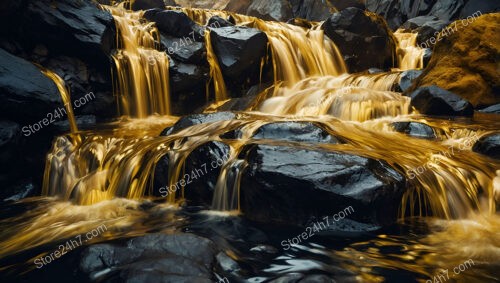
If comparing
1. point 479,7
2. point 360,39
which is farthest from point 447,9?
point 360,39

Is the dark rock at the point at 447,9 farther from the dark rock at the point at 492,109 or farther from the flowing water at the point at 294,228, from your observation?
the flowing water at the point at 294,228

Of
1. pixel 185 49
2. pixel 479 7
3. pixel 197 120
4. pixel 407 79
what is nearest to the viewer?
pixel 197 120

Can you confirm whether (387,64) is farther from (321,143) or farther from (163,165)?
(163,165)

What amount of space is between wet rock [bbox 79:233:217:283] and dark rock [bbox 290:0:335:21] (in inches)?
903

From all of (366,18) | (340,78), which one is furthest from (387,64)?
(340,78)

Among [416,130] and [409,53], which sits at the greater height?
[409,53]

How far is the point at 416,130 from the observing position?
7062mm

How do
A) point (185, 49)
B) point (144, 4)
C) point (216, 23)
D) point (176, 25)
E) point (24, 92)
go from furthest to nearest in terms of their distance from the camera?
point (144, 4) < point (216, 23) < point (176, 25) < point (185, 49) < point (24, 92)

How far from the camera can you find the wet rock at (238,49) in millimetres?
11375

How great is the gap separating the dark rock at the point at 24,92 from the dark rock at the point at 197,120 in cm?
211

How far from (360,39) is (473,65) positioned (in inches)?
185

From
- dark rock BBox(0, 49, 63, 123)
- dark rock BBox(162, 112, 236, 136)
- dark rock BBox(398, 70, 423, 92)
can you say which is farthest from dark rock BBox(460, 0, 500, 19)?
dark rock BBox(0, 49, 63, 123)

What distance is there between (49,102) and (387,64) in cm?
1138

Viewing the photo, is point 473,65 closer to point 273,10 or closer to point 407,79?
point 407,79
